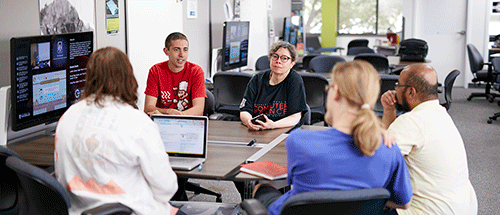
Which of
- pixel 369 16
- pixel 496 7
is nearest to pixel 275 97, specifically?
pixel 496 7

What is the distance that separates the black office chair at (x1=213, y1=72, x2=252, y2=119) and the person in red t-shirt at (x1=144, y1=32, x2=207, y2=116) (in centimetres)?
144

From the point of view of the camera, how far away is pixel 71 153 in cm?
190

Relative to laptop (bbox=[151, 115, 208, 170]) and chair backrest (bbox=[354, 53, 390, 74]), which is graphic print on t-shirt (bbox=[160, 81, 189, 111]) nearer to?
laptop (bbox=[151, 115, 208, 170])

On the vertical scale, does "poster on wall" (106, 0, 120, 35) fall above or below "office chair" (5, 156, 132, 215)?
above

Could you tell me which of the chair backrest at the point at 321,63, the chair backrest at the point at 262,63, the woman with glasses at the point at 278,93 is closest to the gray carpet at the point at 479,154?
the woman with glasses at the point at 278,93

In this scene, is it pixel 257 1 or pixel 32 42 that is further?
pixel 257 1

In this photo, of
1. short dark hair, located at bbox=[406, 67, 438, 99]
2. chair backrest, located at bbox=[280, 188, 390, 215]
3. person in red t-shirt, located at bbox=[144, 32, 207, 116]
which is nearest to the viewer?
chair backrest, located at bbox=[280, 188, 390, 215]

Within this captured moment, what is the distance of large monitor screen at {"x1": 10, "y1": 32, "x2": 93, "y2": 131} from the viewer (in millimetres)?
2619

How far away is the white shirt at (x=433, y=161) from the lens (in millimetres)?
2139

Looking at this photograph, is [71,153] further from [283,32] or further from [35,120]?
[283,32]

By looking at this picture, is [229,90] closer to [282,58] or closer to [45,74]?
[282,58]

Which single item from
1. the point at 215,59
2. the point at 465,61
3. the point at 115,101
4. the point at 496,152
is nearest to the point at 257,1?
the point at 215,59

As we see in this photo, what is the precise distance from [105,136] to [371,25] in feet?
40.4

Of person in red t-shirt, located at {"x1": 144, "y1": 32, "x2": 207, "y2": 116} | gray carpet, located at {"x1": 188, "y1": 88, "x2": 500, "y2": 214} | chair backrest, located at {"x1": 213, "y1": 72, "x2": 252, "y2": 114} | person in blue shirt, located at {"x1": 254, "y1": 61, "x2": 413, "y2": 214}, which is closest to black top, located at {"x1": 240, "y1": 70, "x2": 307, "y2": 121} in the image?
person in red t-shirt, located at {"x1": 144, "y1": 32, "x2": 207, "y2": 116}
